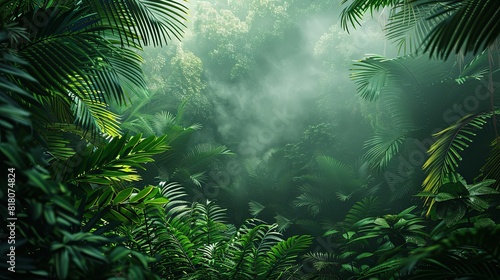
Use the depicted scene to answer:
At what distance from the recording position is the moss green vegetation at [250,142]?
1313 mm

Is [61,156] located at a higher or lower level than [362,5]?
lower

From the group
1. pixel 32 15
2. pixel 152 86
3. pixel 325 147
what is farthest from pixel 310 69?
pixel 32 15

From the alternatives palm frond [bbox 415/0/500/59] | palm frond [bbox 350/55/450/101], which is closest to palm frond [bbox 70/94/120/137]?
palm frond [bbox 415/0/500/59]

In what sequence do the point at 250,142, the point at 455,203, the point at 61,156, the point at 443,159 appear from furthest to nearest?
the point at 250,142 → the point at 443,159 → the point at 61,156 → the point at 455,203

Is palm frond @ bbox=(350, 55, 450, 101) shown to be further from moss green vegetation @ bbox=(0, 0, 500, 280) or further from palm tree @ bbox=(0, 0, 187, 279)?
palm tree @ bbox=(0, 0, 187, 279)

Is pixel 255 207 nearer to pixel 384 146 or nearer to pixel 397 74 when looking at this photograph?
pixel 384 146

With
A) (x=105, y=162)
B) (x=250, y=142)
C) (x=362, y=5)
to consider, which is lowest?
(x=105, y=162)

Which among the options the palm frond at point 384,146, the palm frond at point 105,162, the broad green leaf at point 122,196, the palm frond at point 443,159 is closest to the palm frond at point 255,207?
the palm frond at point 384,146

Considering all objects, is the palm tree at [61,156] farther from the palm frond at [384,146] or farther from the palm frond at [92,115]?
the palm frond at [384,146]

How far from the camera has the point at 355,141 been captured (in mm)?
9297

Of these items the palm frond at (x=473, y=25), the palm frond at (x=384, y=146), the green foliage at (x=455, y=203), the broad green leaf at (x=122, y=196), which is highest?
the palm frond at (x=384, y=146)

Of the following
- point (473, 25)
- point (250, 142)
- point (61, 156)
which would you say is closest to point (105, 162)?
point (61, 156)

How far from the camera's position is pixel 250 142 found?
11125mm

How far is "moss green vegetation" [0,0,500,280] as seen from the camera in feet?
4.31
